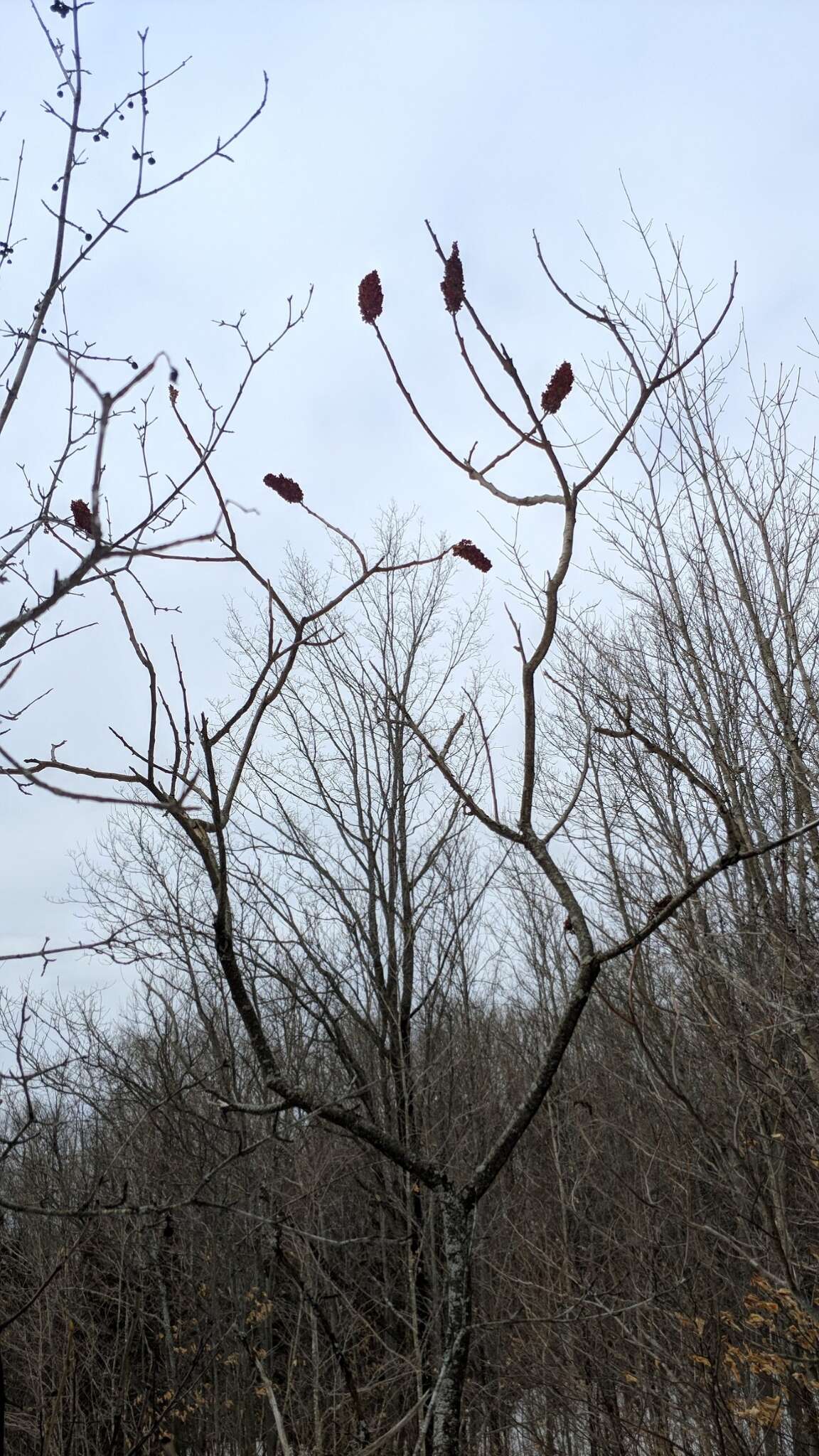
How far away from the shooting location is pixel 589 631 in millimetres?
9062

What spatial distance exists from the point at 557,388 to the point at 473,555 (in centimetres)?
31

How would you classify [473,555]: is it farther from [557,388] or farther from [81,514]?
[81,514]

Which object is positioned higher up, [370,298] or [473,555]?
[370,298]

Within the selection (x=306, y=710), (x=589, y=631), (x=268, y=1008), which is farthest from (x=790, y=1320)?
(x=306, y=710)

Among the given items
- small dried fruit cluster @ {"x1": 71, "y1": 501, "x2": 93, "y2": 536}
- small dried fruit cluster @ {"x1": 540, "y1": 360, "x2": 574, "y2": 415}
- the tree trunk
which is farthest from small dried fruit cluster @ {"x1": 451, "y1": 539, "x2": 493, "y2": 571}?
the tree trunk

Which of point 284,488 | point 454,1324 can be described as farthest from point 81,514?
point 454,1324

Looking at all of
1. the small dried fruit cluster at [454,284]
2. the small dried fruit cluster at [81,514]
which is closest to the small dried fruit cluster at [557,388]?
the small dried fruit cluster at [454,284]

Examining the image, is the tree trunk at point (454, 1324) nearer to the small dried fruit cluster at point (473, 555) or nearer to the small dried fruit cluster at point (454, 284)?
the small dried fruit cluster at point (473, 555)

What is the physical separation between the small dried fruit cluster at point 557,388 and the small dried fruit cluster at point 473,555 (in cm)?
26

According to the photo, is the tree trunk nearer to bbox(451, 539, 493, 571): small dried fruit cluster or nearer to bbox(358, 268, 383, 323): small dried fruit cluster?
bbox(451, 539, 493, 571): small dried fruit cluster

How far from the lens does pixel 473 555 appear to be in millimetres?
1905

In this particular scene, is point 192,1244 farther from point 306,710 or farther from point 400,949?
point 306,710

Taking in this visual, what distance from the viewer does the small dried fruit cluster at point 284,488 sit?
1.89 metres

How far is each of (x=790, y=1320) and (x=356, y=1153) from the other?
533 centimetres
